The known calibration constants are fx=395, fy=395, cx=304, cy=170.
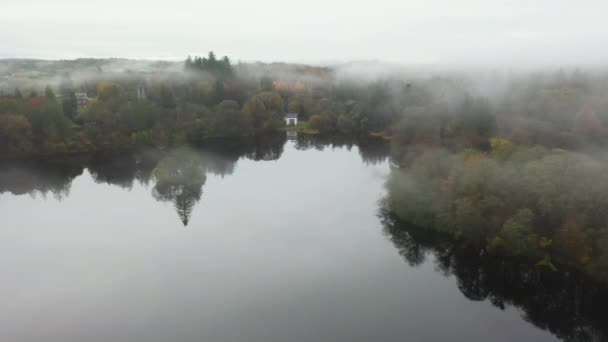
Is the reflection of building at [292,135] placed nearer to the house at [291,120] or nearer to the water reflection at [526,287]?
the house at [291,120]

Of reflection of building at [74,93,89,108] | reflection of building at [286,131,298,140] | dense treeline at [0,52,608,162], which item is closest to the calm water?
dense treeline at [0,52,608,162]

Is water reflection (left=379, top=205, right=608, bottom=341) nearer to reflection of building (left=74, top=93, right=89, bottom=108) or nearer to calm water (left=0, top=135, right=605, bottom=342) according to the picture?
calm water (left=0, top=135, right=605, bottom=342)

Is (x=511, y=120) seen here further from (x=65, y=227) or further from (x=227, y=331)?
(x=65, y=227)

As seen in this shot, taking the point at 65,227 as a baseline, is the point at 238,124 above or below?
above

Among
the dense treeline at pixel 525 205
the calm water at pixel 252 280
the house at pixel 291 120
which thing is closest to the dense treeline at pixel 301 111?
the house at pixel 291 120

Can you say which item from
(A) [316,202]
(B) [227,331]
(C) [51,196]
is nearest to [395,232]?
(A) [316,202]

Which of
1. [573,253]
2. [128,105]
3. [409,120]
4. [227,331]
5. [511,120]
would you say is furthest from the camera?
[128,105]
